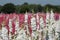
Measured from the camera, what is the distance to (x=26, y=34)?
12.0 feet

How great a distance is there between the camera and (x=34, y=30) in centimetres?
368

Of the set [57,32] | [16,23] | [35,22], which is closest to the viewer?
[57,32]

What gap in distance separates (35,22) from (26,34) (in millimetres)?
207

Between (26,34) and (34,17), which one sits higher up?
(34,17)

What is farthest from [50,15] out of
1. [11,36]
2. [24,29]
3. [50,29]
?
[11,36]

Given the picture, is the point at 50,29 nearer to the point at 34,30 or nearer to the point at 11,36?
the point at 34,30

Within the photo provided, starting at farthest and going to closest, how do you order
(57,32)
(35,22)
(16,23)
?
(16,23) → (35,22) → (57,32)

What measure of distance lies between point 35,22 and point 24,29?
17cm

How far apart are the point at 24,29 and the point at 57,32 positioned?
1.77 ft

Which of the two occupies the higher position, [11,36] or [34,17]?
[34,17]

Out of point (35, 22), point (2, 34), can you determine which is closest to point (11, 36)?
point (2, 34)

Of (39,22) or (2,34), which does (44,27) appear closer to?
(39,22)

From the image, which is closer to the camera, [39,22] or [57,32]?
[57,32]

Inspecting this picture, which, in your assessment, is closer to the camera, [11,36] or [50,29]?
[50,29]
